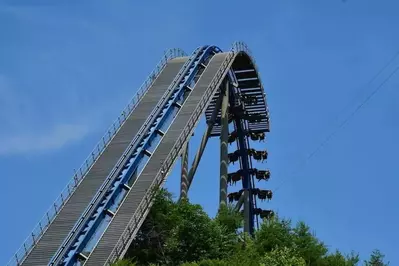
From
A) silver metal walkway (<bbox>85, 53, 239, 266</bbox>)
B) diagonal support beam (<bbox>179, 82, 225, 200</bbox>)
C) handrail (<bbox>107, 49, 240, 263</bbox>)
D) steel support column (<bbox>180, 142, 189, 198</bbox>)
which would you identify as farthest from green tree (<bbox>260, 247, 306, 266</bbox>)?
diagonal support beam (<bbox>179, 82, 225, 200</bbox>)

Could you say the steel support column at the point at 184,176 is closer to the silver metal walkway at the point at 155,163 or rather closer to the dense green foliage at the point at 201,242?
the silver metal walkway at the point at 155,163

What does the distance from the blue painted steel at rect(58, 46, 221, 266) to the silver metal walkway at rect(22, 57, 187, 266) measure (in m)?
0.72

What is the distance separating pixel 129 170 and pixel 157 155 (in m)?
1.95

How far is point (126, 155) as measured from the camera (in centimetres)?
4584

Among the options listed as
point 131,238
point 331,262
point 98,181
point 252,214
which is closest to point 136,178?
point 98,181

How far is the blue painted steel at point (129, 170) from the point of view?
39.2 m

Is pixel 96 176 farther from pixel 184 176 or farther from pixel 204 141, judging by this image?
pixel 204 141

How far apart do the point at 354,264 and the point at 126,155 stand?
13.4 m

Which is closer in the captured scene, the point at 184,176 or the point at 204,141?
the point at 184,176

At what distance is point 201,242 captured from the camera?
41844 millimetres

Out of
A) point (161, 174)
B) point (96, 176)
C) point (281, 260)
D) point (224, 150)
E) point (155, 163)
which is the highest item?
point (224, 150)

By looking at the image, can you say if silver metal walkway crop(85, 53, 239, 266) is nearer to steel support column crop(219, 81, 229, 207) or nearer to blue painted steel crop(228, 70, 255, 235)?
steel support column crop(219, 81, 229, 207)

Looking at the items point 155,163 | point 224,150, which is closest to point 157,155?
point 155,163

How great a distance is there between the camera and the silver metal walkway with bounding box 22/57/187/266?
128ft
